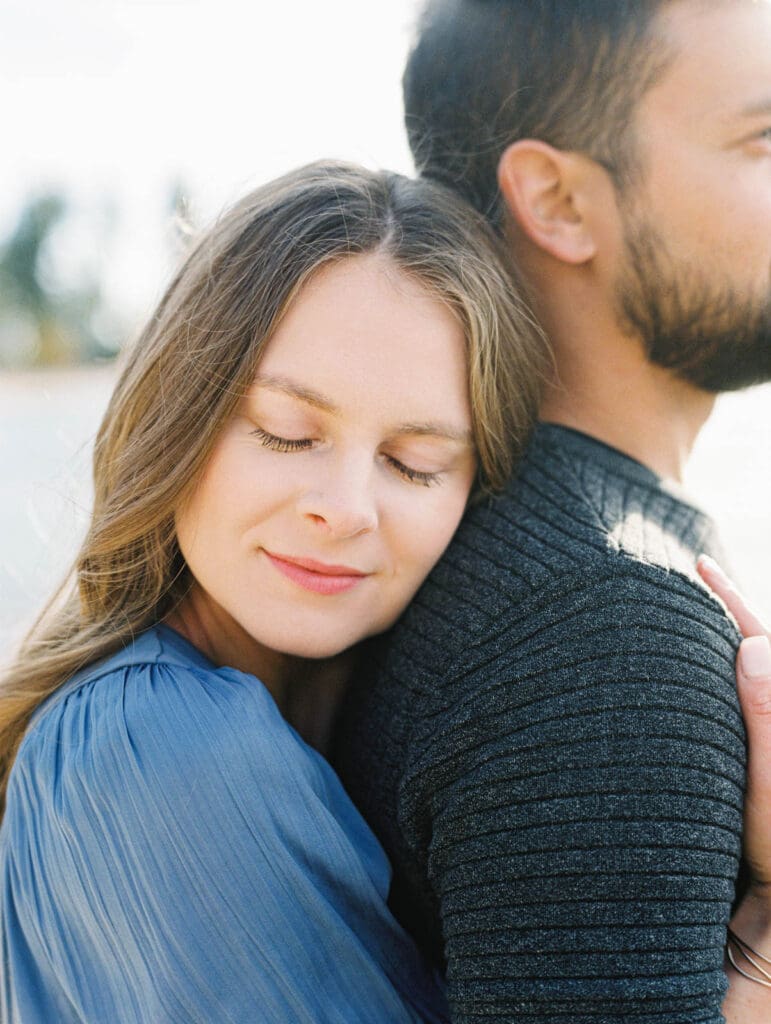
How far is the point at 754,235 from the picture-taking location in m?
1.79

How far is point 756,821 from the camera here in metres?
1.36

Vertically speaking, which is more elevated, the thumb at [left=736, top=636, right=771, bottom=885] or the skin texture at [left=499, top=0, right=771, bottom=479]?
the skin texture at [left=499, top=0, right=771, bottom=479]

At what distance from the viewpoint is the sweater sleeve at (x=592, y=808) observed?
123 cm

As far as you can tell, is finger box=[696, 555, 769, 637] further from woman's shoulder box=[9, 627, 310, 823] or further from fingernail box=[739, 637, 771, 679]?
woman's shoulder box=[9, 627, 310, 823]

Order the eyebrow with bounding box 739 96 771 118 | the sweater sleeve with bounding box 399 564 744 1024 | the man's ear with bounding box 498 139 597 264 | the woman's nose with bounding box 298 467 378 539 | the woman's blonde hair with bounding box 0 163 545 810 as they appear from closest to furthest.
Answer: the sweater sleeve with bounding box 399 564 744 1024 < the woman's nose with bounding box 298 467 378 539 < the woman's blonde hair with bounding box 0 163 545 810 < the eyebrow with bounding box 739 96 771 118 < the man's ear with bounding box 498 139 597 264

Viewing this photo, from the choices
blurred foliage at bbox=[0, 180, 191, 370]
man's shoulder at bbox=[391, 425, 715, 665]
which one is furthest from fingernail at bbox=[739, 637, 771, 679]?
→ blurred foliage at bbox=[0, 180, 191, 370]

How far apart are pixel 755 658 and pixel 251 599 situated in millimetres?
759

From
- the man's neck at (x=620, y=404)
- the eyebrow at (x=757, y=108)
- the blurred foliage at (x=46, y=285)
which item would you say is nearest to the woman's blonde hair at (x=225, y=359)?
the man's neck at (x=620, y=404)

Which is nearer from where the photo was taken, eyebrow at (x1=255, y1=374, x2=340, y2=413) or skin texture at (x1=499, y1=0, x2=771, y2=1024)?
eyebrow at (x1=255, y1=374, x2=340, y2=413)

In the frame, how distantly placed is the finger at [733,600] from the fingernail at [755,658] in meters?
0.06

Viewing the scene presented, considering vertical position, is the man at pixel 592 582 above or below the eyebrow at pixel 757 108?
below

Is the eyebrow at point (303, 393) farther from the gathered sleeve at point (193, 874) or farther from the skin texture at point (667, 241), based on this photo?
the skin texture at point (667, 241)

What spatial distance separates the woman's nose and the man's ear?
70cm

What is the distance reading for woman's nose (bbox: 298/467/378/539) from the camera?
147cm
